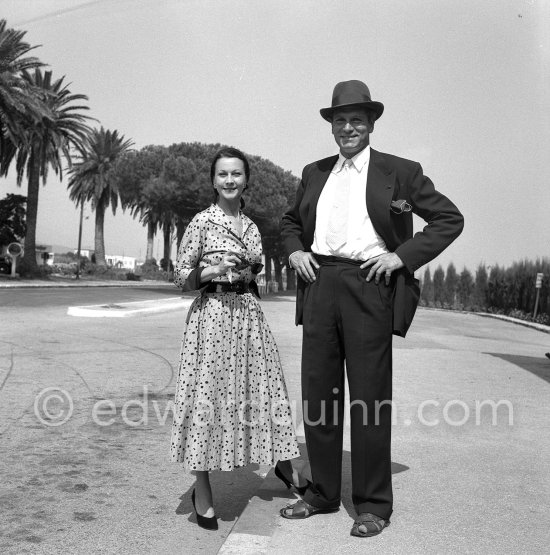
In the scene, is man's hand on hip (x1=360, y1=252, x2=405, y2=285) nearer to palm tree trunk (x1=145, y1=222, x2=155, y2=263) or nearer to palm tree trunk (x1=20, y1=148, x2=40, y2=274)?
palm tree trunk (x1=20, y1=148, x2=40, y2=274)

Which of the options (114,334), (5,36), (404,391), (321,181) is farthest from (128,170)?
(321,181)

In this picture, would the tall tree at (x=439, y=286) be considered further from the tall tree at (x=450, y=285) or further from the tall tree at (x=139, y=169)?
the tall tree at (x=139, y=169)

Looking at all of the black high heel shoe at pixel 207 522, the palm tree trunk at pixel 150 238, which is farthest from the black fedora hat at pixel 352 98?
the palm tree trunk at pixel 150 238

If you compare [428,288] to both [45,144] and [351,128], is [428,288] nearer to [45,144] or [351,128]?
[45,144]

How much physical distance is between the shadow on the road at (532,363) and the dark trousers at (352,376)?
6.32 m

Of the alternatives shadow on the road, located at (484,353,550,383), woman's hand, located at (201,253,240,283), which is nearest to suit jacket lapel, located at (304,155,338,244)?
woman's hand, located at (201,253,240,283)

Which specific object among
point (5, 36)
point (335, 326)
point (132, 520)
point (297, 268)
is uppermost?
point (5, 36)

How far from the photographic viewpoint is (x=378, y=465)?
10.8 feet

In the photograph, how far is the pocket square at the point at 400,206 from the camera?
10.5 ft

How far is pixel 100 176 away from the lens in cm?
5388

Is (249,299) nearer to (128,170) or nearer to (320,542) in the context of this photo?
(320,542)

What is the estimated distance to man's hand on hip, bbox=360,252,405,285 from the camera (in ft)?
10.4

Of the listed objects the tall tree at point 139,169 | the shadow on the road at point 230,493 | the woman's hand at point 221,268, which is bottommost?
the shadow on the road at point 230,493

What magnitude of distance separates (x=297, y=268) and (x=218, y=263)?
0.37m
